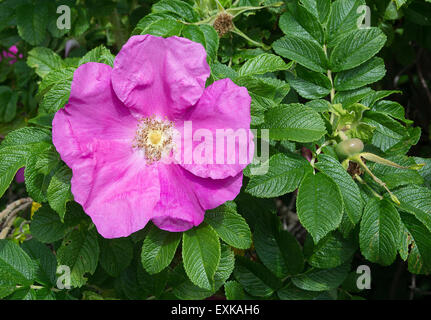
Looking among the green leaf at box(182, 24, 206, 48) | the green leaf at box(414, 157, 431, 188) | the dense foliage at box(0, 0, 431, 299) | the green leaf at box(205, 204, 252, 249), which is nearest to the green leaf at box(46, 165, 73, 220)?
the dense foliage at box(0, 0, 431, 299)

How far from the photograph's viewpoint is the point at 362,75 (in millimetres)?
1251

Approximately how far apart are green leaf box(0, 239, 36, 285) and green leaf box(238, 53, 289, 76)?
813 mm

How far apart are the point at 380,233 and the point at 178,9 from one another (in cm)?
80

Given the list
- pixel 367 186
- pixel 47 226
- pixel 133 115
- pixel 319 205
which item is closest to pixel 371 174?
pixel 367 186

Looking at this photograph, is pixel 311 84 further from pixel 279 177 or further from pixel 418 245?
pixel 418 245

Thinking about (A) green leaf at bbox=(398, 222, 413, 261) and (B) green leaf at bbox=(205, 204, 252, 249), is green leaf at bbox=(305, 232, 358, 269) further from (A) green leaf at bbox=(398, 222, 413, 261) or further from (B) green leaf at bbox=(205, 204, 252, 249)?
(B) green leaf at bbox=(205, 204, 252, 249)

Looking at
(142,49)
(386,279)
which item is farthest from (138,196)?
(386,279)

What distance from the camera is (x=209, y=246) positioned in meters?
1.05

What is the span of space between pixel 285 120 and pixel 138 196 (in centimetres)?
40

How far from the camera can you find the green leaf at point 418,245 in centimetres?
114

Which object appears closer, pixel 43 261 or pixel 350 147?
pixel 350 147

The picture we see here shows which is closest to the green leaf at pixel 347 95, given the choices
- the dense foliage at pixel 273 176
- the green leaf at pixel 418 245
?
the dense foliage at pixel 273 176

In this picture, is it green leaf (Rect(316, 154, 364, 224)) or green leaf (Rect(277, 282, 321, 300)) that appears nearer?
green leaf (Rect(316, 154, 364, 224))

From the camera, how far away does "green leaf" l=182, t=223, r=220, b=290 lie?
1033 millimetres
